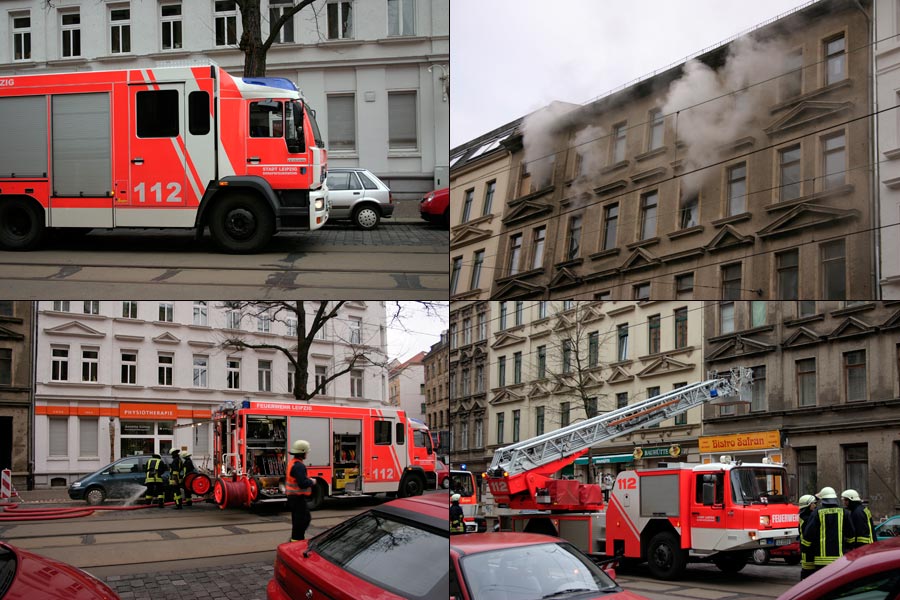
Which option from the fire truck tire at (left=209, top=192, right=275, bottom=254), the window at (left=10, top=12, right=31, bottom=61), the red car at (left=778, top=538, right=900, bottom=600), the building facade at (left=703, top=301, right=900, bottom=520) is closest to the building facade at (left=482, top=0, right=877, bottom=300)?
the building facade at (left=703, top=301, right=900, bottom=520)

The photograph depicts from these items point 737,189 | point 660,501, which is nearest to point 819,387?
point 660,501

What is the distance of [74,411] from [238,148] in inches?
163

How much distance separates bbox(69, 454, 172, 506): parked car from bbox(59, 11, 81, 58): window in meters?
4.76

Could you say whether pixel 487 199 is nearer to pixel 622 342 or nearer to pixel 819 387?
pixel 622 342

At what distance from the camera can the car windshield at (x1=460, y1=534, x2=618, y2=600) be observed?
3377 millimetres

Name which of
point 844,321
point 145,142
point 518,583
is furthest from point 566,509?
point 145,142

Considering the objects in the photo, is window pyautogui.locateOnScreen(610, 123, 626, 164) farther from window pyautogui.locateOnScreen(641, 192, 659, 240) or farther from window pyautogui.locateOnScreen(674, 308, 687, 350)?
window pyautogui.locateOnScreen(674, 308, 687, 350)

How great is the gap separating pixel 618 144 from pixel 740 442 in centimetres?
355

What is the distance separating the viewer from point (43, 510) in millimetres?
8641

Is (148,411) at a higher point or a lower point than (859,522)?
higher

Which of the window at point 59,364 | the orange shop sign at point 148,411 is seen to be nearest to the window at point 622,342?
the window at point 59,364

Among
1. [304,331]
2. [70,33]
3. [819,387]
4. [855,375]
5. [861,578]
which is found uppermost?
[70,33]

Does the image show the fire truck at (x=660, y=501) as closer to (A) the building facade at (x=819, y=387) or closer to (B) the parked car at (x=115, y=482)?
(A) the building facade at (x=819, y=387)

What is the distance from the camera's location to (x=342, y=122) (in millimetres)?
8727
